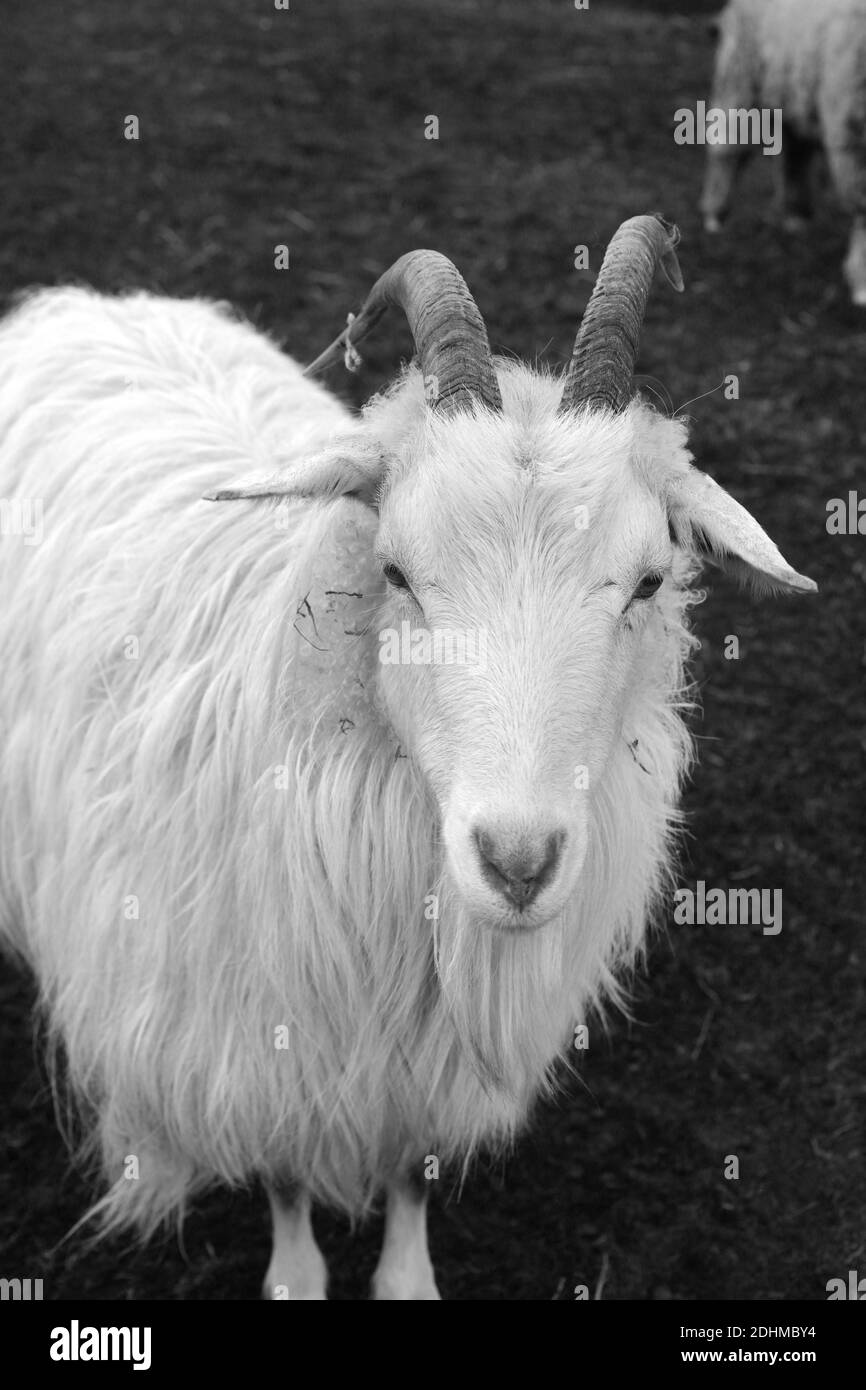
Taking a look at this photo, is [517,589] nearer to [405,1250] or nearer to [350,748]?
[350,748]

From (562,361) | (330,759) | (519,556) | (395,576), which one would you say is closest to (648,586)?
(519,556)

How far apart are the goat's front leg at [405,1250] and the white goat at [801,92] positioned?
244 inches

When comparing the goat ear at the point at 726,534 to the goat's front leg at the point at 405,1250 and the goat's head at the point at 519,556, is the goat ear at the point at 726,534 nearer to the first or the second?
the goat's head at the point at 519,556

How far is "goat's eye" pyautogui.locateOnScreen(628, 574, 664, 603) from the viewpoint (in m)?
2.62

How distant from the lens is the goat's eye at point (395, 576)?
2.62 meters

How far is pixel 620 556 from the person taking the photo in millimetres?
2543

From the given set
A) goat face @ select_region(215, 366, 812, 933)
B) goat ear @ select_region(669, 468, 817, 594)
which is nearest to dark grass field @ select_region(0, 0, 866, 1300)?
goat ear @ select_region(669, 468, 817, 594)

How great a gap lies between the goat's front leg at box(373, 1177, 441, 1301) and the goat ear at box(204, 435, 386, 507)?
1.86m

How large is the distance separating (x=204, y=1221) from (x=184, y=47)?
30.6 feet

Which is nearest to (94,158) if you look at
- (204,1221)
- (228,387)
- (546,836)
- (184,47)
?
(184,47)

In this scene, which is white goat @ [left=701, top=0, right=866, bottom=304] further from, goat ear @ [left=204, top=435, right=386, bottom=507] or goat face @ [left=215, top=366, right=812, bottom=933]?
goat ear @ [left=204, top=435, right=386, bottom=507]

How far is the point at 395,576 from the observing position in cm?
264

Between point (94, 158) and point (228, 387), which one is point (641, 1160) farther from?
point (94, 158)

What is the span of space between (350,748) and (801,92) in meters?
6.83
